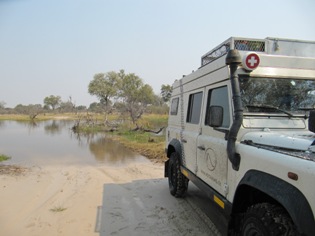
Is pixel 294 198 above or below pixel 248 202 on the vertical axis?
above

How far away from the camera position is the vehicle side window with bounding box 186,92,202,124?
15.4ft

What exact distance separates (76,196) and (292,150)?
517cm

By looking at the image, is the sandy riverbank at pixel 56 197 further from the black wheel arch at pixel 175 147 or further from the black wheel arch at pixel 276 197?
the black wheel arch at pixel 276 197

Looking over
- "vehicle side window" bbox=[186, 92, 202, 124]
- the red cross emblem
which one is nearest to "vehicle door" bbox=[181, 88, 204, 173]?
"vehicle side window" bbox=[186, 92, 202, 124]

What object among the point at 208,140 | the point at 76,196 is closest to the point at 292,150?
the point at 208,140

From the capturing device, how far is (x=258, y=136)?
2908mm

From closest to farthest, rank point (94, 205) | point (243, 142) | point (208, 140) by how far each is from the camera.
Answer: point (243, 142)
point (208, 140)
point (94, 205)

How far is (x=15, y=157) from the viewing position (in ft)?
42.8

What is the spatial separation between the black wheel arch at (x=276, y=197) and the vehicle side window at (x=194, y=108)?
6.06 ft

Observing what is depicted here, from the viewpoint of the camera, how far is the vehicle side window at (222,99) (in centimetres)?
344

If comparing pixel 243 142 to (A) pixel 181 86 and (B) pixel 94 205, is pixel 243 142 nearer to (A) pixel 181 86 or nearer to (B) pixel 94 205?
(A) pixel 181 86

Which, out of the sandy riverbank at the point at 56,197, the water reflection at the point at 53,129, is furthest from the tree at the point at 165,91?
the sandy riverbank at the point at 56,197

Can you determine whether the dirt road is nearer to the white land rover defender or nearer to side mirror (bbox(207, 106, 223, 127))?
the white land rover defender

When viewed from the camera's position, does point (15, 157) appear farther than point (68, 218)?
Yes
